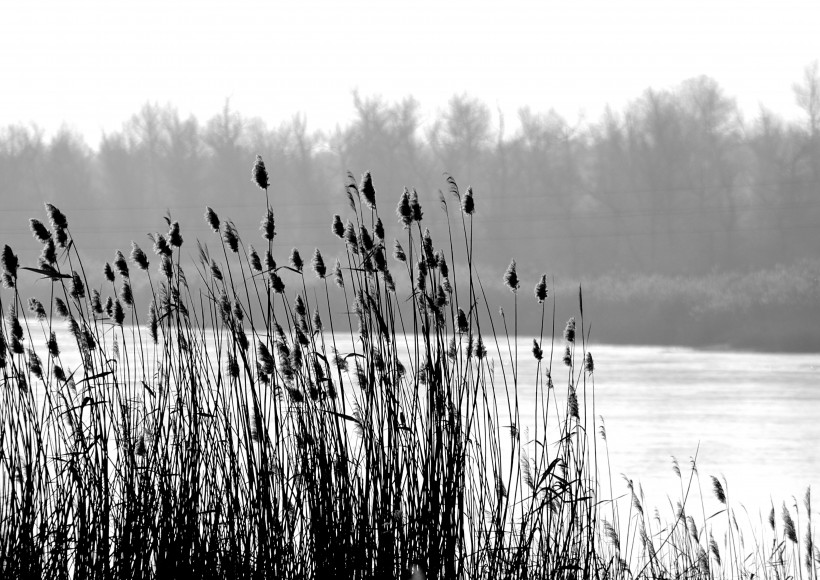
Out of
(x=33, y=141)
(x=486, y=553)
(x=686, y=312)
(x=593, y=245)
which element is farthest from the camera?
(x=33, y=141)

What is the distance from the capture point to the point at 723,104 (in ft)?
171

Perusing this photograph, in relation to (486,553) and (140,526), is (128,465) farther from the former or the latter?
(486,553)

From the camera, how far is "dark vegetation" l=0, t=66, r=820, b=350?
155 ft

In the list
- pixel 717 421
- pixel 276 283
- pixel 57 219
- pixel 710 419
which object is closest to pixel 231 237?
pixel 276 283

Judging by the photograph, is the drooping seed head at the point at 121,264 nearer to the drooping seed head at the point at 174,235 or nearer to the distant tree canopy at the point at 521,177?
the drooping seed head at the point at 174,235

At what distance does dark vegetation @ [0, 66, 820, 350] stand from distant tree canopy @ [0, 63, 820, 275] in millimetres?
89

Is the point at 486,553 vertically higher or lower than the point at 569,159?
lower

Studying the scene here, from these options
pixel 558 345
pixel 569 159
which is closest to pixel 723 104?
pixel 569 159

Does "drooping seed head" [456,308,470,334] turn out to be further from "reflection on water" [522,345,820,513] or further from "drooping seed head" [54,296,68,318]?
"reflection on water" [522,345,820,513]

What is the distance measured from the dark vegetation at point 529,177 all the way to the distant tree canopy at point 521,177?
89mm

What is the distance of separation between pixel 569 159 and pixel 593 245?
619cm

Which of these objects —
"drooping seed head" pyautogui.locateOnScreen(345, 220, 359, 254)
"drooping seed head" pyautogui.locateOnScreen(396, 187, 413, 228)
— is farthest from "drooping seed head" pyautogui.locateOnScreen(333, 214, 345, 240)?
"drooping seed head" pyautogui.locateOnScreen(396, 187, 413, 228)

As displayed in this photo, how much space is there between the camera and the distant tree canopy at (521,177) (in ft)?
156

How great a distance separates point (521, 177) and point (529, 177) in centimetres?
42
